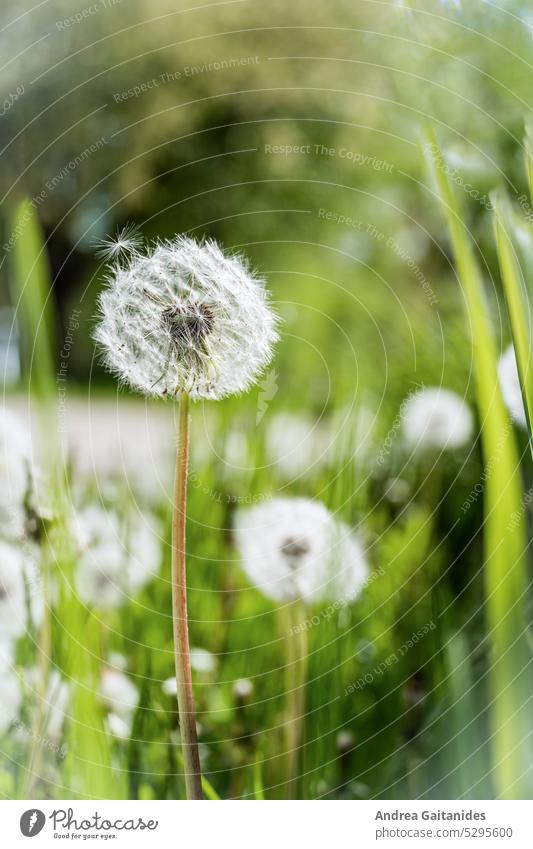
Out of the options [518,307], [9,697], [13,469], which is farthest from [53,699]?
[518,307]

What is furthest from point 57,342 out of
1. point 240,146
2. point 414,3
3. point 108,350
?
point 414,3

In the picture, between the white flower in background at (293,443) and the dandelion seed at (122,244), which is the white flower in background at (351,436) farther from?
the dandelion seed at (122,244)

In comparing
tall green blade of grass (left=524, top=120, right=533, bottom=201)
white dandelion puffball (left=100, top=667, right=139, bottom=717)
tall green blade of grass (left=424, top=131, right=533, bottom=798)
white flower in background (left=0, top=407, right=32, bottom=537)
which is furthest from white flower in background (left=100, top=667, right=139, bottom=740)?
tall green blade of grass (left=524, top=120, right=533, bottom=201)

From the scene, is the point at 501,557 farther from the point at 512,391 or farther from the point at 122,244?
the point at 122,244

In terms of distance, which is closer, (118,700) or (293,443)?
(118,700)

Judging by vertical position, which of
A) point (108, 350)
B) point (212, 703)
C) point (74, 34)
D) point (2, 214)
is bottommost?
point (212, 703)

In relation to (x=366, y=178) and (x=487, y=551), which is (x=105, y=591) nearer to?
(x=487, y=551)
